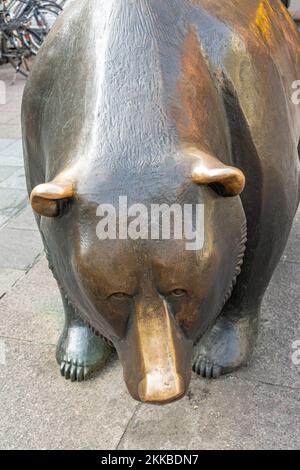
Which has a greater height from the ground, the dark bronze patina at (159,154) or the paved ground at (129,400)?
the dark bronze patina at (159,154)

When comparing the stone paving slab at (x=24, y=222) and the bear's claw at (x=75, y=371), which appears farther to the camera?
the stone paving slab at (x=24, y=222)

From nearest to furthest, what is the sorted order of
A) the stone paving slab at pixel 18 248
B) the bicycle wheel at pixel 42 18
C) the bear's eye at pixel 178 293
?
1. the bear's eye at pixel 178 293
2. the stone paving slab at pixel 18 248
3. the bicycle wheel at pixel 42 18

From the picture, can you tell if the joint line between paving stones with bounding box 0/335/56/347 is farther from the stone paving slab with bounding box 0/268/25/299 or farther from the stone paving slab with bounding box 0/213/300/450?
the stone paving slab with bounding box 0/268/25/299

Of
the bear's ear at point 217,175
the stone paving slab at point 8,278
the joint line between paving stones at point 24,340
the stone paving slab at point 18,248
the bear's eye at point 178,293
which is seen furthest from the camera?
the stone paving slab at point 18,248

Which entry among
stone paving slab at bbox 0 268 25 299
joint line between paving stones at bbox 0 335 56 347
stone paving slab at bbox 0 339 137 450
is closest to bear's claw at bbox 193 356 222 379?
stone paving slab at bbox 0 339 137 450

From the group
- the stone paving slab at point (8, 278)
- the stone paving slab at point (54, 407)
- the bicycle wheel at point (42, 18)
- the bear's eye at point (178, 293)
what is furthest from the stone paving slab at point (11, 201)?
the bicycle wheel at point (42, 18)

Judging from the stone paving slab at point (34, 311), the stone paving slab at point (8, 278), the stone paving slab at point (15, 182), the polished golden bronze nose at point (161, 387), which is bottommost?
the stone paving slab at point (15, 182)

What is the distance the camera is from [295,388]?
302 centimetres

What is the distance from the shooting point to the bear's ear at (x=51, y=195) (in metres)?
1.89

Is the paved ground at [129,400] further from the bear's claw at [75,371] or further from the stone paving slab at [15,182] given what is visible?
the stone paving slab at [15,182]

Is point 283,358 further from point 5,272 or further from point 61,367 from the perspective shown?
point 5,272

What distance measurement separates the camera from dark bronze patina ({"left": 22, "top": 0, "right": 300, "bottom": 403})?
1945 millimetres

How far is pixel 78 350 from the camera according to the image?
10.5ft

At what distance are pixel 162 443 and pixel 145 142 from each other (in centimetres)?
144
